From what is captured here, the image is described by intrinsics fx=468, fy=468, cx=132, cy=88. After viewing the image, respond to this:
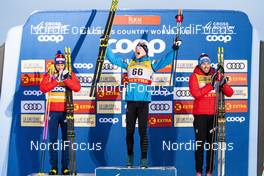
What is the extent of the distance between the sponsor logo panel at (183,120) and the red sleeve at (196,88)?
1.17ft

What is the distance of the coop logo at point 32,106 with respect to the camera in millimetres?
5207

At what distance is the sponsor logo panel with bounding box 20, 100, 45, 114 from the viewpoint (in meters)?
5.21

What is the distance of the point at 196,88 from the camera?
15.8ft

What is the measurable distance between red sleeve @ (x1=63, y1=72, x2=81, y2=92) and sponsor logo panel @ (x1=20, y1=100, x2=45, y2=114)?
0.55 meters

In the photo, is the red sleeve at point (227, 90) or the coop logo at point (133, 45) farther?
the coop logo at point (133, 45)

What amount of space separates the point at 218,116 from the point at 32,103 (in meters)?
2.05

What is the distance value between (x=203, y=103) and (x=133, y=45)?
3.34 feet

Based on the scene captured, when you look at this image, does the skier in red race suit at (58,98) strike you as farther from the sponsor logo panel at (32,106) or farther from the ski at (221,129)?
the ski at (221,129)

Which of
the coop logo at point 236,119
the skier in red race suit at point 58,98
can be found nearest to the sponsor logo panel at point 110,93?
the skier in red race suit at point 58,98

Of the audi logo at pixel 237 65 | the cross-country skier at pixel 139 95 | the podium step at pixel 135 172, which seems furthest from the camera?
the audi logo at pixel 237 65

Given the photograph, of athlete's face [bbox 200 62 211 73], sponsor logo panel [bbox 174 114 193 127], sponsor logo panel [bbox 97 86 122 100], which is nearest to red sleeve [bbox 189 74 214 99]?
athlete's face [bbox 200 62 211 73]

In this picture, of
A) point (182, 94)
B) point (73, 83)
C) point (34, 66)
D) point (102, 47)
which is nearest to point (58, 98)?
point (73, 83)

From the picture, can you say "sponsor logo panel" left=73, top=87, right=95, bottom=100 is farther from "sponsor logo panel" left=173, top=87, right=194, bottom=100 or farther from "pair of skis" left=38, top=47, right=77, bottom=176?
"sponsor logo panel" left=173, top=87, right=194, bottom=100
